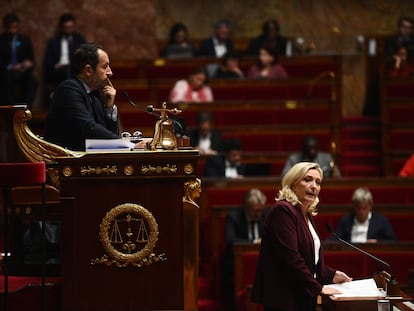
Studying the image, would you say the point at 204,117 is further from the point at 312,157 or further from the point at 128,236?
the point at 128,236

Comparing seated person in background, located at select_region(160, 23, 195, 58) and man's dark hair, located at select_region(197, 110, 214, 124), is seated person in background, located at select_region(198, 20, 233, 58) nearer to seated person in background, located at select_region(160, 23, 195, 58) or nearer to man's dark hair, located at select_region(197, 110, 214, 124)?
seated person in background, located at select_region(160, 23, 195, 58)

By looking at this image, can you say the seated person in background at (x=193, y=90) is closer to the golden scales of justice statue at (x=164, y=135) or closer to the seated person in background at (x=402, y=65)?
the seated person in background at (x=402, y=65)

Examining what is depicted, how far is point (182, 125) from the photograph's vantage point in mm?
4977

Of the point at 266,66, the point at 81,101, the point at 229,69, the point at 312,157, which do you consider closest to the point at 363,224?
the point at 312,157

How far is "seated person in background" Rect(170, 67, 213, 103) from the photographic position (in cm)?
1016

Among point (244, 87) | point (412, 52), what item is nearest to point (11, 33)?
point (244, 87)

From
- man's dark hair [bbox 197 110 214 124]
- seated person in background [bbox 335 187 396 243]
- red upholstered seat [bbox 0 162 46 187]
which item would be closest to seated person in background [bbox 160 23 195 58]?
man's dark hair [bbox 197 110 214 124]

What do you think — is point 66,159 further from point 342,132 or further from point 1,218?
point 342,132

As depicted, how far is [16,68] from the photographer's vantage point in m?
10.2

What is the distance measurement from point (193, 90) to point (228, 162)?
147 cm

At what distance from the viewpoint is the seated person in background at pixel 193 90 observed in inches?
400

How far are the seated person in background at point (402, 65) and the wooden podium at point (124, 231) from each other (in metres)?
7.05

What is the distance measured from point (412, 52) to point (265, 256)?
272 inches

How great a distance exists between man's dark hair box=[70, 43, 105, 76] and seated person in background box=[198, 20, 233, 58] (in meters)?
7.46
